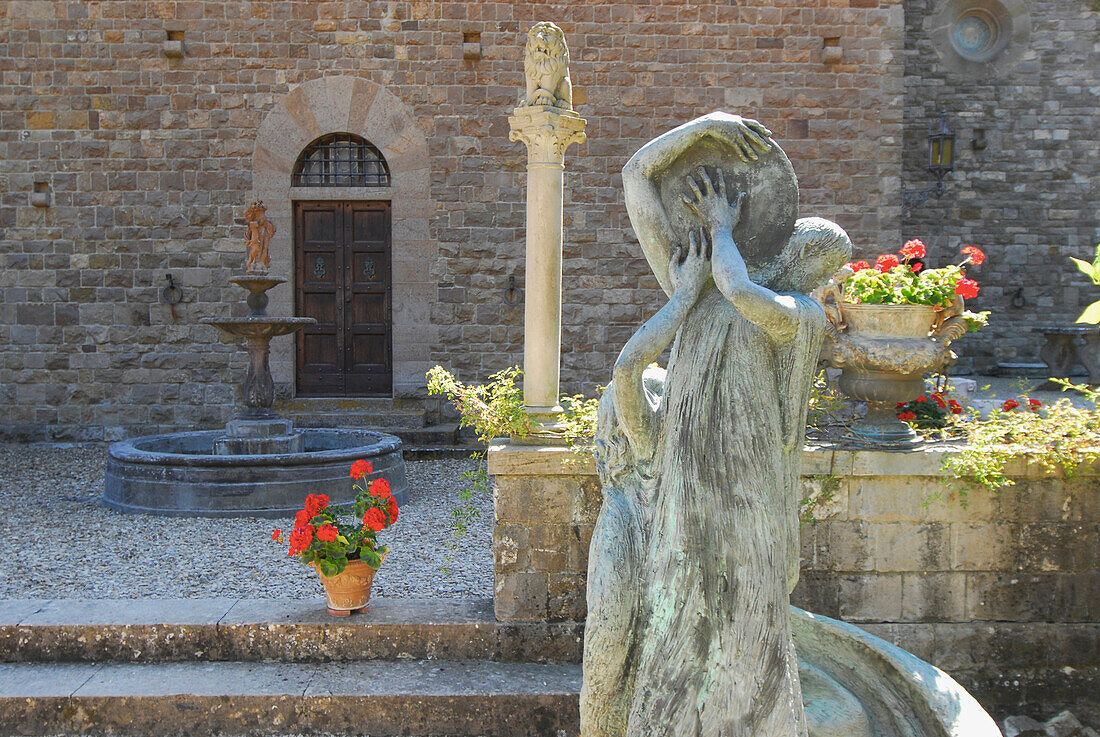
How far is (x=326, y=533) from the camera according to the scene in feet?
12.0

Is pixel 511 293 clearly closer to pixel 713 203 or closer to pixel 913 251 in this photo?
pixel 913 251

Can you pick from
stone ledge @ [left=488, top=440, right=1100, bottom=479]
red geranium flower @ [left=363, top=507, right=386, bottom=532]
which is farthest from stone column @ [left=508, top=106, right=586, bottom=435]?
red geranium flower @ [left=363, top=507, right=386, bottom=532]

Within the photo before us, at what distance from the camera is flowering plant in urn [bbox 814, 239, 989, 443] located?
374 cm

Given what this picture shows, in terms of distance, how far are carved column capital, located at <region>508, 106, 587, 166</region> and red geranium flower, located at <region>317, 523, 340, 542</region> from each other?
1.96 m

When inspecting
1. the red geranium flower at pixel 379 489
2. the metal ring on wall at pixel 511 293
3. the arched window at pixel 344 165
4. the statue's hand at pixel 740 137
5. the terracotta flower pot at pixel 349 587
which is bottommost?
the terracotta flower pot at pixel 349 587

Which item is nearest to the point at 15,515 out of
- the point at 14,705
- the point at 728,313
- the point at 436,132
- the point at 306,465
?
the point at 306,465

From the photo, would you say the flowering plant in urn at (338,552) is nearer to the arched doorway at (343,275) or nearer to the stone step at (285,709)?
the stone step at (285,709)

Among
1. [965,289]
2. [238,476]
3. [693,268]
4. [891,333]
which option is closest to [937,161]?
[965,289]

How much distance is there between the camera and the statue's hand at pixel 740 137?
1.81 meters

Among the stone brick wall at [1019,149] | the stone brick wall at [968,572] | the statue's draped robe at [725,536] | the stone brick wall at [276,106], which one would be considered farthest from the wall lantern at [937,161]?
the statue's draped robe at [725,536]

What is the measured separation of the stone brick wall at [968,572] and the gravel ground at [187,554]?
1553mm

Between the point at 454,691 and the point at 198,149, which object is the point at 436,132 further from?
the point at 454,691

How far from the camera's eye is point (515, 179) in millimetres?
9375

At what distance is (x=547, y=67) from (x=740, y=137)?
8.17 ft
